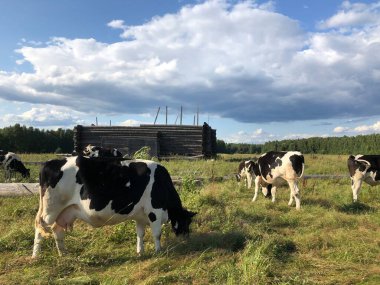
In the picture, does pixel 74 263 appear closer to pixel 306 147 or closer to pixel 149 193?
pixel 149 193

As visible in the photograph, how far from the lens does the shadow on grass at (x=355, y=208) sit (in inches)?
469

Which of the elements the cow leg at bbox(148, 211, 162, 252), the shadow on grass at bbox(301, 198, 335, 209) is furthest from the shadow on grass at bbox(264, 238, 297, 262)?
the shadow on grass at bbox(301, 198, 335, 209)

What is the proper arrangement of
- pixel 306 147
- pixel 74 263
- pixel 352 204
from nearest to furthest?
pixel 74 263 < pixel 352 204 < pixel 306 147

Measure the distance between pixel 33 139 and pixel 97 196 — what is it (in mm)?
73118

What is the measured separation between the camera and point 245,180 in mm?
18688

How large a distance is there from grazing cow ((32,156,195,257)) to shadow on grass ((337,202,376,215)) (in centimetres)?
700

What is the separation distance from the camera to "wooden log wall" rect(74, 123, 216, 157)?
30538 mm

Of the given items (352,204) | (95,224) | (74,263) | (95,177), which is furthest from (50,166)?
(352,204)

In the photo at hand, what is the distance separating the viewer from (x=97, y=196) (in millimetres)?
7129

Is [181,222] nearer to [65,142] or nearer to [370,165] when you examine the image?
[370,165]

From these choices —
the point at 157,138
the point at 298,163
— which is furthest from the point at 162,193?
the point at 157,138

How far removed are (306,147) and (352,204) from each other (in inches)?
3522

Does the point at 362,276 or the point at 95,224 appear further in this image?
the point at 95,224

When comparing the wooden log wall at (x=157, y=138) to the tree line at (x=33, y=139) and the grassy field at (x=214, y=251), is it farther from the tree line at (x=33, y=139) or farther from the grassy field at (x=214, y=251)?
the tree line at (x=33, y=139)
